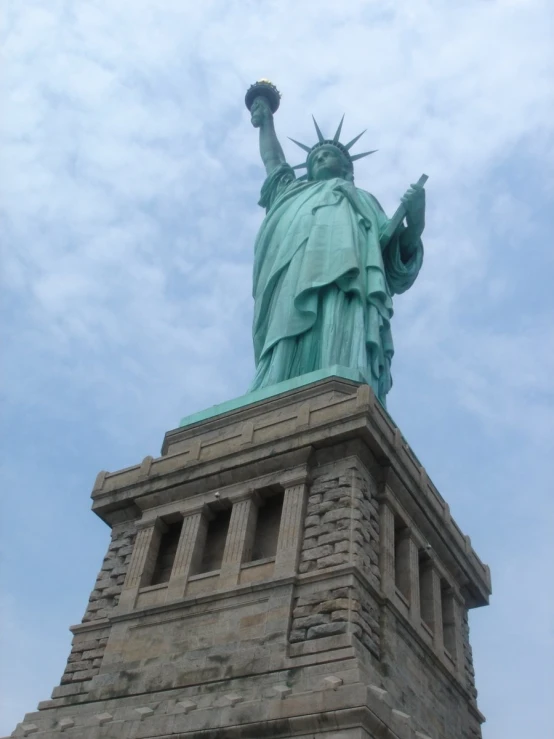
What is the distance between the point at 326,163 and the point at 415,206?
15.9 feet

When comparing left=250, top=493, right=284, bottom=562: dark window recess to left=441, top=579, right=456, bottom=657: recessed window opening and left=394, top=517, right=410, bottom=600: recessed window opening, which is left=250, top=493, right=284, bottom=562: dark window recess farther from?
left=441, top=579, right=456, bottom=657: recessed window opening

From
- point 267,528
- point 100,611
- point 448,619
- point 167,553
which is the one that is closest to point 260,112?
point 167,553

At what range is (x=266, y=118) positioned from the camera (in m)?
30.2

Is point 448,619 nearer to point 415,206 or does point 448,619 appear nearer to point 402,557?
point 402,557

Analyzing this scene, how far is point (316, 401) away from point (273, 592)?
4408 millimetres

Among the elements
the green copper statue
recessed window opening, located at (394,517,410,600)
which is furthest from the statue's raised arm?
recessed window opening, located at (394,517,410,600)

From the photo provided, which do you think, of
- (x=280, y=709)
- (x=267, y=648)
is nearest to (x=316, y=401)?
(x=267, y=648)

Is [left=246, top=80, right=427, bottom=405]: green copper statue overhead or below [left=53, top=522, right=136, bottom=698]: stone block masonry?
overhead

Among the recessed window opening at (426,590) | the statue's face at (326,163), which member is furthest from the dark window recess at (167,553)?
the statue's face at (326,163)

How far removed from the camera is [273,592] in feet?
43.9

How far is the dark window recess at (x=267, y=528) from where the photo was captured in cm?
1472

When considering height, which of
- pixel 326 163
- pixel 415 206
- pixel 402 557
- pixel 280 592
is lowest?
pixel 280 592

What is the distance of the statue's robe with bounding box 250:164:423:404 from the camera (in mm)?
19234

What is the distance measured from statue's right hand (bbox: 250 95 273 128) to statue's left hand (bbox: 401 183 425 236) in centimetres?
943
